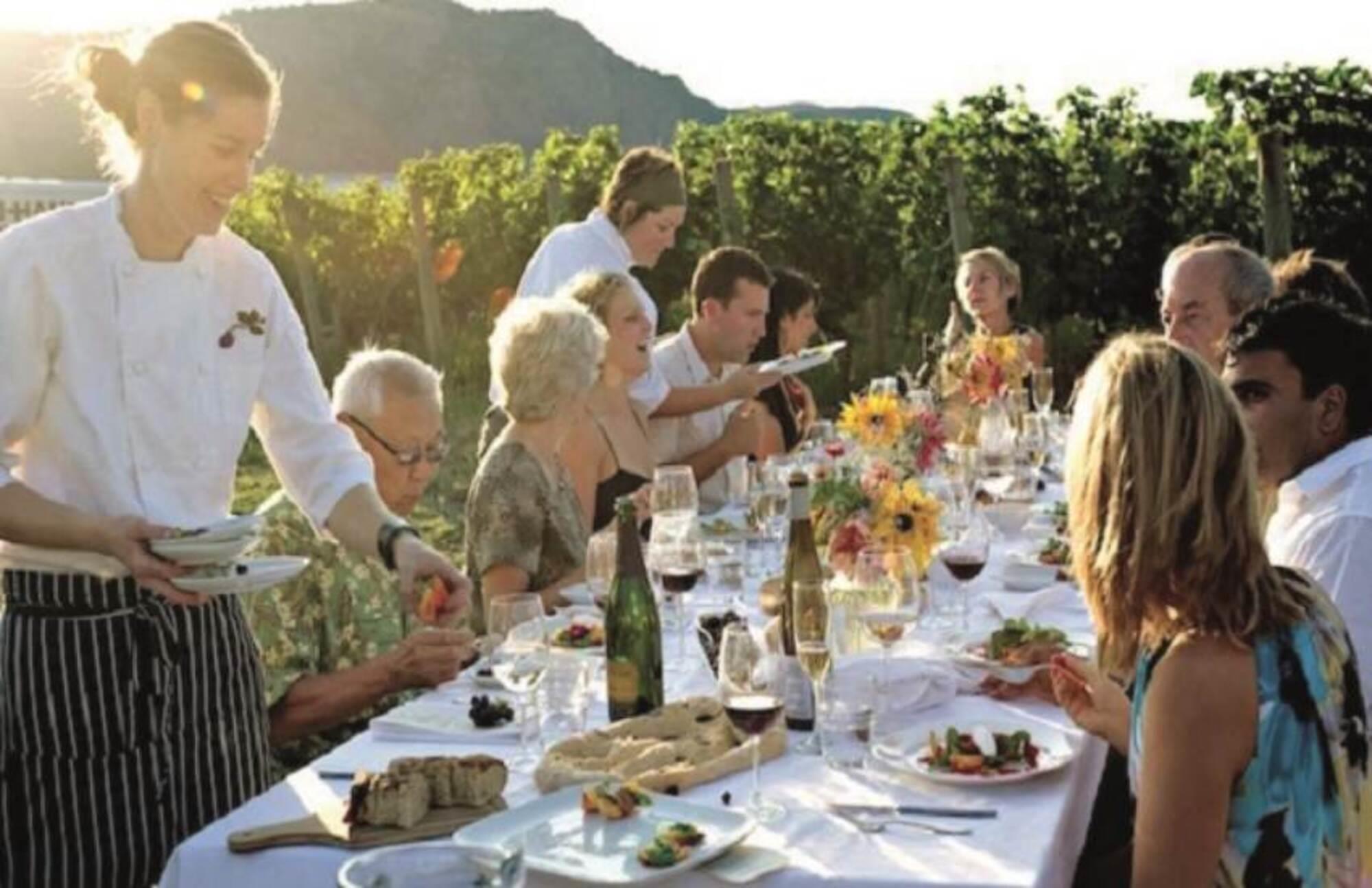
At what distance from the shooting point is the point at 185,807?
2.97 meters

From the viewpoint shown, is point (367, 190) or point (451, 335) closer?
point (451, 335)

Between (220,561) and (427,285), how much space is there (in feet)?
34.1

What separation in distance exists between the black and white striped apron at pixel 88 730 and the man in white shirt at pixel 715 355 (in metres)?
2.73

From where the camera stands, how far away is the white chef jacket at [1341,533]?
274cm

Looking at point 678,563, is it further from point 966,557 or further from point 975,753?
point 975,753

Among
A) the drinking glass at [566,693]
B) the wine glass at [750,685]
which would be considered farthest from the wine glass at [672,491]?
the wine glass at [750,685]

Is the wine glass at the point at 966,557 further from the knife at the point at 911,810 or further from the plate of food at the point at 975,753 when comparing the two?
the knife at the point at 911,810

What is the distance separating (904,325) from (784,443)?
4678 mm

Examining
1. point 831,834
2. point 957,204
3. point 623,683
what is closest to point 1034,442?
point 623,683

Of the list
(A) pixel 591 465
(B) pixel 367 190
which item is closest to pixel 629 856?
(A) pixel 591 465

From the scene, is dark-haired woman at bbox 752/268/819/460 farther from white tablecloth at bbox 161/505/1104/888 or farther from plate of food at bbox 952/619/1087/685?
white tablecloth at bbox 161/505/1104/888

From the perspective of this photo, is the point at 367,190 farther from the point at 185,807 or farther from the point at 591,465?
the point at 185,807

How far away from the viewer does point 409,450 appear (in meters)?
3.58

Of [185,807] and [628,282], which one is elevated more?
[628,282]
